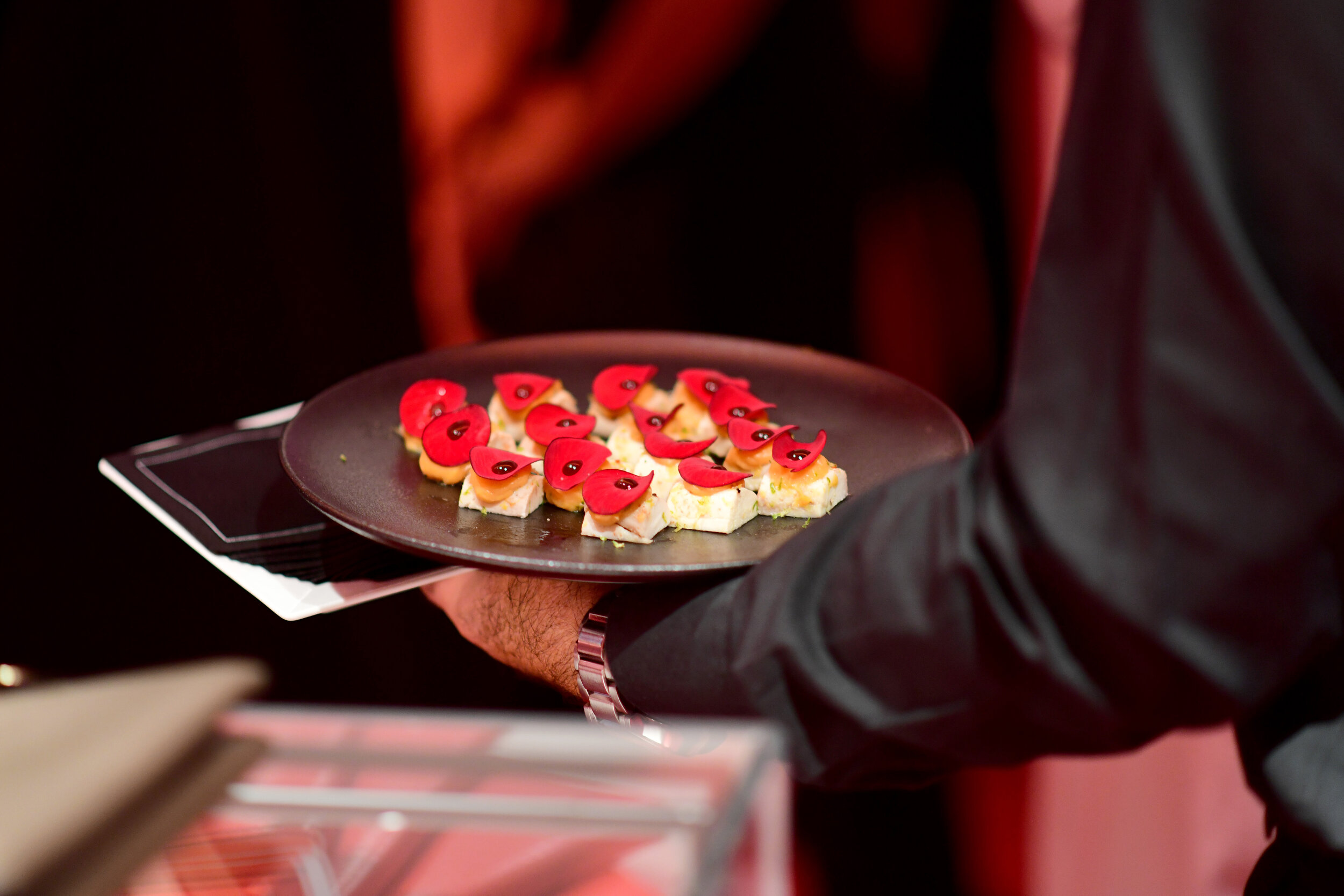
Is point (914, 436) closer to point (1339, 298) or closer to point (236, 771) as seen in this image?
point (1339, 298)

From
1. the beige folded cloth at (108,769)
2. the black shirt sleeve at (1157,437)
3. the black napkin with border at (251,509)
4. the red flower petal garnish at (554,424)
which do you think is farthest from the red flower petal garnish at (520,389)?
the beige folded cloth at (108,769)

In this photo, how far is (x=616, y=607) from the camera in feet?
3.11

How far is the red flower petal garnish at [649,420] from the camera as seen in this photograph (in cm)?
125

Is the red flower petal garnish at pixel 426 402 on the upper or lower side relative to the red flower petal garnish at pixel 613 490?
upper

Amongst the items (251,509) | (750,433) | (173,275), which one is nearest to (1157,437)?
(750,433)

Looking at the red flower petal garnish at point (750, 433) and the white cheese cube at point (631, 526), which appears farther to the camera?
the red flower petal garnish at point (750, 433)

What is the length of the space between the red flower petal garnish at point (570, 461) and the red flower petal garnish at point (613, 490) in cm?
3

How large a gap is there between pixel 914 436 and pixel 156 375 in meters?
1.15

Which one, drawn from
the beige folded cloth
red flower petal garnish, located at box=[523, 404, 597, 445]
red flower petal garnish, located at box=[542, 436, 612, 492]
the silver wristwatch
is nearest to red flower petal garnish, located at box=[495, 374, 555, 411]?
red flower petal garnish, located at box=[523, 404, 597, 445]

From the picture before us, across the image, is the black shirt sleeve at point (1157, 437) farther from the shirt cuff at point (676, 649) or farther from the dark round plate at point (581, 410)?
the dark round plate at point (581, 410)

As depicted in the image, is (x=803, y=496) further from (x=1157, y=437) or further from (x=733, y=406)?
(x=1157, y=437)

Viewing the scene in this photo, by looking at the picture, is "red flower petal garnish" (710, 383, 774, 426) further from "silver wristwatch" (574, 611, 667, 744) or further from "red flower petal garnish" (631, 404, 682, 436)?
"silver wristwatch" (574, 611, 667, 744)

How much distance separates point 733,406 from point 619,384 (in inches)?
5.9

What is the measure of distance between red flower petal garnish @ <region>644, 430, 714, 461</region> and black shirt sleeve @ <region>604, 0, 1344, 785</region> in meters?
0.45
